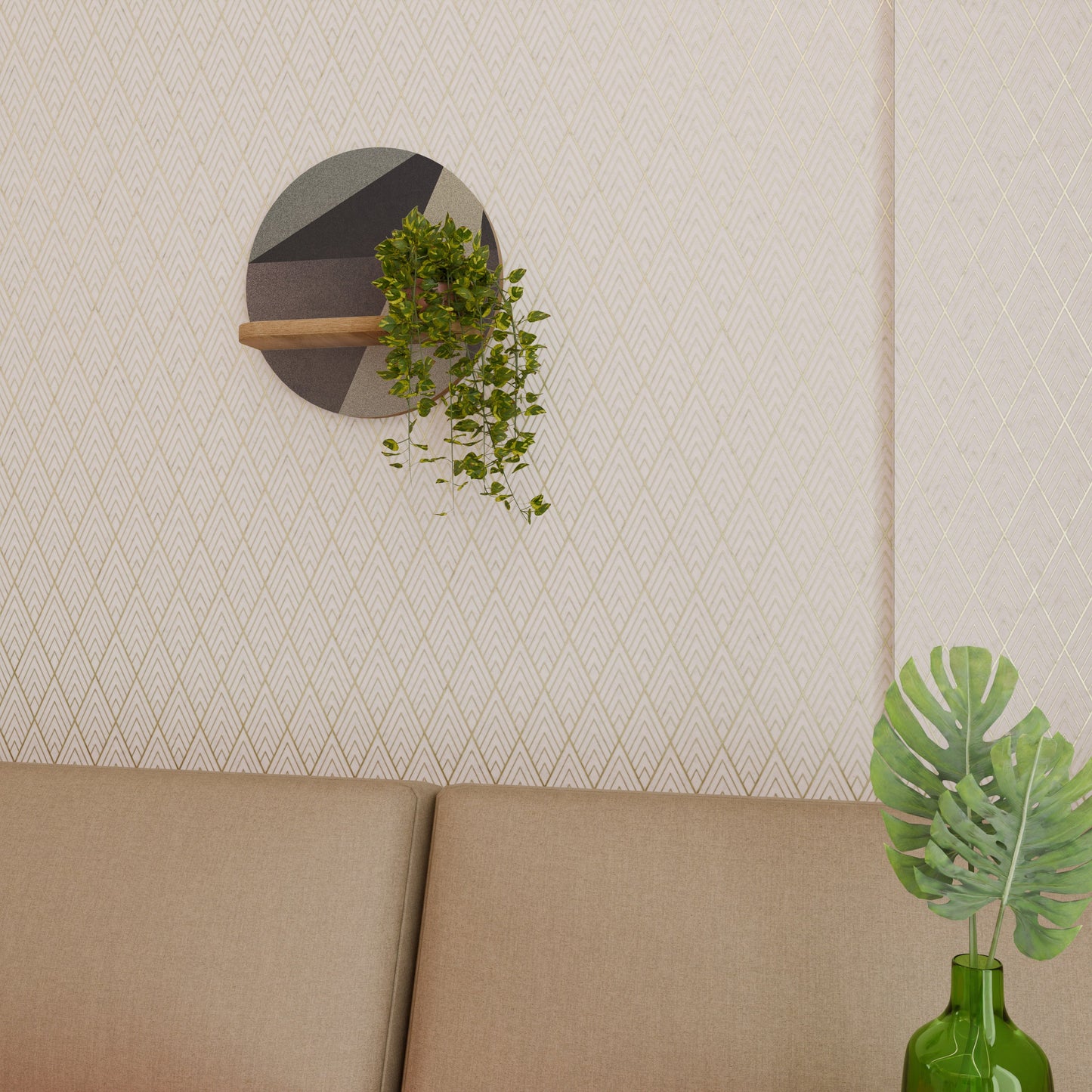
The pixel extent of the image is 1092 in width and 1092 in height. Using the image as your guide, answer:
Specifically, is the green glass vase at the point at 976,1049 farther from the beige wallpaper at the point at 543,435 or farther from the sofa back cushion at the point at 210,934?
the sofa back cushion at the point at 210,934

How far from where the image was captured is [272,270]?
1514 mm

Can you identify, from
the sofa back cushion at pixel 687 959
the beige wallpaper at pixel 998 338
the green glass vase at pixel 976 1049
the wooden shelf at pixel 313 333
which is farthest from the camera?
the wooden shelf at pixel 313 333

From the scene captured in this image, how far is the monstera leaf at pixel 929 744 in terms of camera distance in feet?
2.87

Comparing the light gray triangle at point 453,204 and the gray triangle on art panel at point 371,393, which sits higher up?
the light gray triangle at point 453,204

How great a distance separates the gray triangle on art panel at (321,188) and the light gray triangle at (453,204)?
0.08 metres

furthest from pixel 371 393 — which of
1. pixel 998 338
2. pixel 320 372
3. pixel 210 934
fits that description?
pixel 998 338

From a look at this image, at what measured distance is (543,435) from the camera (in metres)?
1.46

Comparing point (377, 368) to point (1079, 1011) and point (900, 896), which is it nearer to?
point (900, 896)

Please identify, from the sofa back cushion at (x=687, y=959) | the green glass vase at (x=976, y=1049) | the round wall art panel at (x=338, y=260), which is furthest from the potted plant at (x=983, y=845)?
the round wall art panel at (x=338, y=260)

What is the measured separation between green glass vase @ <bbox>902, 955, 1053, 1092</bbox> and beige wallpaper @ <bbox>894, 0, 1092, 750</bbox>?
0.55 metres

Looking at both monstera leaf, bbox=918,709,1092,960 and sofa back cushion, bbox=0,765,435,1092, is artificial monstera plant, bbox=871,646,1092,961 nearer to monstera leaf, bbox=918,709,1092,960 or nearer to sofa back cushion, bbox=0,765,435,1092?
monstera leaf, bbox=918,709,1092,960

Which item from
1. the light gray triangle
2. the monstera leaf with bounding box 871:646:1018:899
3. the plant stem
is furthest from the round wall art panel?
the plant stem

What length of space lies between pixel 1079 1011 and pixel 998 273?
961 millimetres

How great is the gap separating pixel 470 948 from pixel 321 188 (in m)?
1.18
